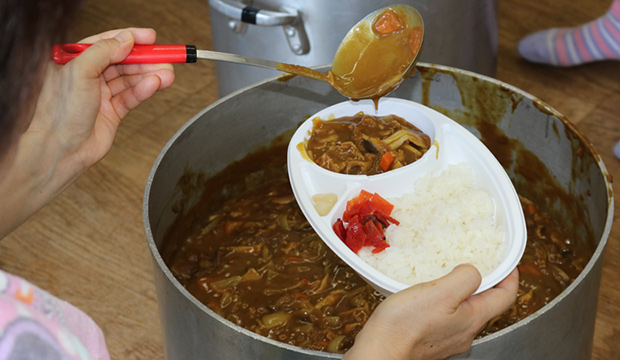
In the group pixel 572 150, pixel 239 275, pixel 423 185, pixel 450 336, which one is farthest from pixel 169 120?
pixel 450 336

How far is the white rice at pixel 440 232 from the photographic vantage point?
1.32m

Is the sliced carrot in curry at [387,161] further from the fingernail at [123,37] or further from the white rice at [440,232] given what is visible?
the fingernail at [123,37]

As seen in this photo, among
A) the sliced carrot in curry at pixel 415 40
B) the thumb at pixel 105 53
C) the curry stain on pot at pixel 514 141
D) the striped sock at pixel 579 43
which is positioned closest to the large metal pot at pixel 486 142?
the curry stain on pot at pixel 514 141

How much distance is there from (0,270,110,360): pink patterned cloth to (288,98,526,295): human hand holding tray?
0.63 metres

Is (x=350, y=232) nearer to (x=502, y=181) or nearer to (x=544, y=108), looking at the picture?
(x=502, y=181)

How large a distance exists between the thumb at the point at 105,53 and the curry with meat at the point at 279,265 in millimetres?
501

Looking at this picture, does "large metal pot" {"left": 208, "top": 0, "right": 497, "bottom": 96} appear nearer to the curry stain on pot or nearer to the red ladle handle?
the curry stain on pot

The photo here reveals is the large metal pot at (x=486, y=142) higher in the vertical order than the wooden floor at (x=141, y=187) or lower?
higher

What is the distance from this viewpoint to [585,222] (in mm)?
1562

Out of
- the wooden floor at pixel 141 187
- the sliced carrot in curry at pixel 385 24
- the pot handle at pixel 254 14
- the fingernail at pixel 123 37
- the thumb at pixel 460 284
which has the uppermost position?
the fingernail at pixel 123 37

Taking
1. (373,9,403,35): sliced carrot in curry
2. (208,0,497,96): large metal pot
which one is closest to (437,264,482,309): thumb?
(373,9,403,35): sliced carrot in curry

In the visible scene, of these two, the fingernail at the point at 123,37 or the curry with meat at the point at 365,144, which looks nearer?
the fingernail at the point at 123,37

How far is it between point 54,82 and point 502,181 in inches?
34.5

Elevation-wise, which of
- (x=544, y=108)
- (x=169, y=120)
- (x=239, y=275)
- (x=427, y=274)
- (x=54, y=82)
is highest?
(x=54, y=82)
